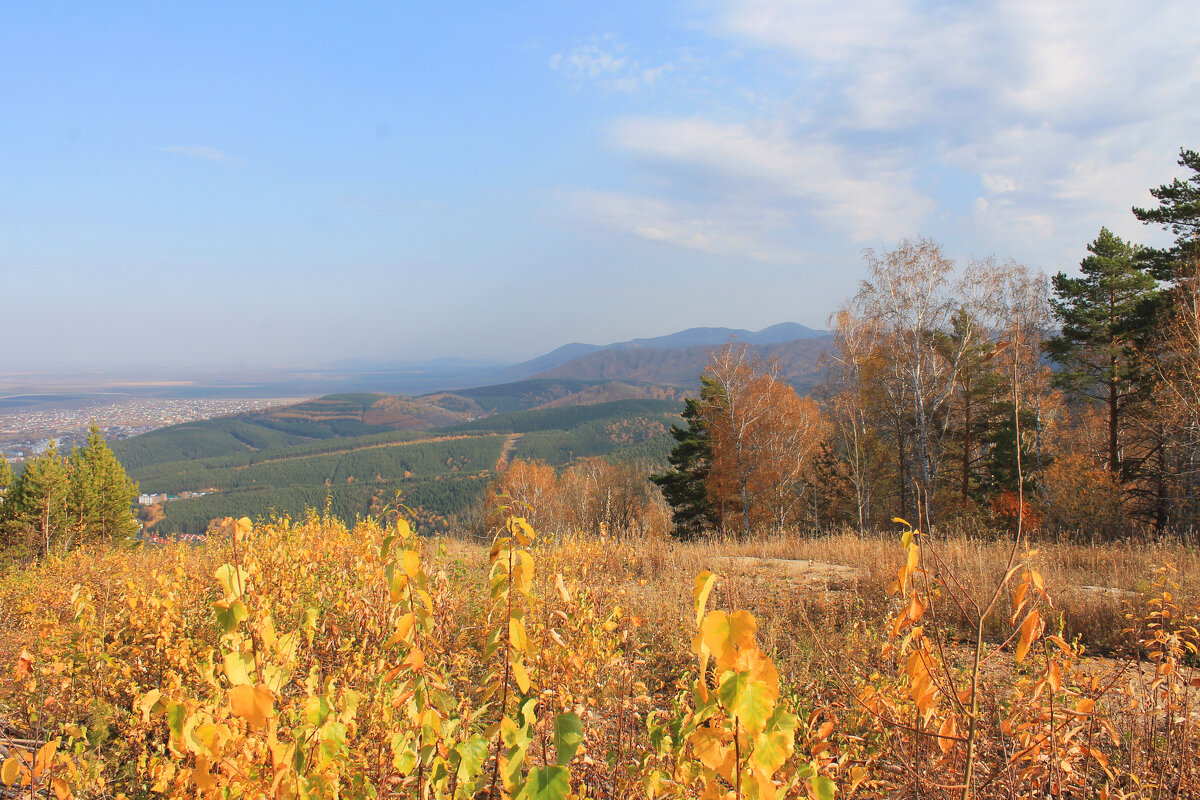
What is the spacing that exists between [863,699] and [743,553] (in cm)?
857

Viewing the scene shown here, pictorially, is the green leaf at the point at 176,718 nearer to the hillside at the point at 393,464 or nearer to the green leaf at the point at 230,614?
the green leaf at the point at 230,614

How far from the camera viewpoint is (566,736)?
78 centimetres

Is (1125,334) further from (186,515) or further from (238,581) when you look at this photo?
(186,515)

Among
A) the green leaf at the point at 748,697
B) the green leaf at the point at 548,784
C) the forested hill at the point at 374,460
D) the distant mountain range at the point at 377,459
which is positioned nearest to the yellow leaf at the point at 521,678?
the green leaf at the point at 548,784

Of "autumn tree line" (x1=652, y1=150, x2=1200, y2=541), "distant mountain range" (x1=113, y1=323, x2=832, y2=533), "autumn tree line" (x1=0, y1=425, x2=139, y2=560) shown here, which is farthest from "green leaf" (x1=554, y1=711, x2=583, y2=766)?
"distant mountain range" (x1=113, y1=323, x2=832, y2=533)

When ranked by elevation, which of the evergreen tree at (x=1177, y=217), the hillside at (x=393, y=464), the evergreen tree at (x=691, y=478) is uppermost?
the evergreen tree at (x=1177, y=217)

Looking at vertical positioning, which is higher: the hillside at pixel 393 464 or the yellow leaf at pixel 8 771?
the yellow leaf at pixel 8 771

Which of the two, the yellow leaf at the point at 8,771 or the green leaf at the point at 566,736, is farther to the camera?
the yellow leaf at the point at 8,771

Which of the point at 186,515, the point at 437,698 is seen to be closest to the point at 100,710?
the point at 437,698

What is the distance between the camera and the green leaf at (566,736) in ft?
2.49

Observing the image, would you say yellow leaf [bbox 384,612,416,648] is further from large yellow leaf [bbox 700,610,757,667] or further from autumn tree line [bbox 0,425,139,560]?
autumn tree line [bbox 0,425,139,560]

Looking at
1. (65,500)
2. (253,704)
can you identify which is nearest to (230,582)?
(253,704)

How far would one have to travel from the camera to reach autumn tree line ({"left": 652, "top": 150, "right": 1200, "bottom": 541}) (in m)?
14.4

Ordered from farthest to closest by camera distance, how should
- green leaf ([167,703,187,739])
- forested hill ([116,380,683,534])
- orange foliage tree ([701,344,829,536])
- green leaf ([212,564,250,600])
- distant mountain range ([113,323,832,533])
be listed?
1. distant mountain range ([113,323,832,533])
2. forested hill ([116,380,683,534])
3. orange foliage tree ([701,344,829,536])
4. green leaf ([167,703,187,739])
5. green leaf ([212,564,250,600])
